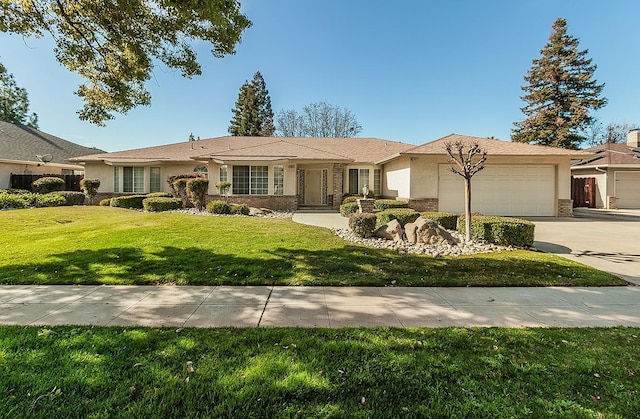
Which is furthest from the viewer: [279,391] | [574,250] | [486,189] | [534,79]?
[534,79]

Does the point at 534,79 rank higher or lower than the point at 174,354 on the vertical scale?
higher

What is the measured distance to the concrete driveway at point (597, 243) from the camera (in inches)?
271

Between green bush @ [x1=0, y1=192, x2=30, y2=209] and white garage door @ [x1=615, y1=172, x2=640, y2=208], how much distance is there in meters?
35.4

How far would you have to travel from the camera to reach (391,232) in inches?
372

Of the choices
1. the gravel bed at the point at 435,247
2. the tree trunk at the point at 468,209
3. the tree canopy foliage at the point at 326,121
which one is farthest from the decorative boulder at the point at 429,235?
the tree canopy foliage at the point at 326,121

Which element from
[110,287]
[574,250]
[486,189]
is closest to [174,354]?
[110,287]

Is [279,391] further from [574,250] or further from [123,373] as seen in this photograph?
[574,250]

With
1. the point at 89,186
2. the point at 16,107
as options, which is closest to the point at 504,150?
the point at 89,186

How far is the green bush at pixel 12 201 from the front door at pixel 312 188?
582 inches

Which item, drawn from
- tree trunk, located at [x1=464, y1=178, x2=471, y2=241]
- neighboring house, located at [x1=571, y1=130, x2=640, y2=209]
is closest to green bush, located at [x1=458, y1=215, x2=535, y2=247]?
tree trunk, located at [x1=464, y1=178, x2=471, y2=241]

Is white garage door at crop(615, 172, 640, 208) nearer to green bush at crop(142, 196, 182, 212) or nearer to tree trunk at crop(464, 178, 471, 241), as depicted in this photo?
tree trunk at crop(464, 178, 471, 241)

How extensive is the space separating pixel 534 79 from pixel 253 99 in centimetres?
3191

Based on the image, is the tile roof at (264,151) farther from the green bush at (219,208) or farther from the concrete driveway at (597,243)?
the concrete driveway at (597,243)

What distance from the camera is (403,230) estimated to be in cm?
964
